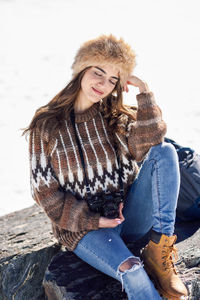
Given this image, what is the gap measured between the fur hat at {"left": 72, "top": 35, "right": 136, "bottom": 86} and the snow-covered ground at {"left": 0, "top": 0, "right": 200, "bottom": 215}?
7.96 feet

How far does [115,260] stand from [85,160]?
639mm

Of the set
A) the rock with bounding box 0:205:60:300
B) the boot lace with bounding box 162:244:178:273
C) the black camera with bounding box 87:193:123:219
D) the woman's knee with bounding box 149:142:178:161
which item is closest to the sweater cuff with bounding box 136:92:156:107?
the woman's knee with bounding box 149:142:178:161

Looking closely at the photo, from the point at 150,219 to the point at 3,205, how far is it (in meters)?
2.68

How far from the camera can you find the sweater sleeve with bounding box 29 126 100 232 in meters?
2.51

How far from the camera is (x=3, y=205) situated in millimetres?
5012

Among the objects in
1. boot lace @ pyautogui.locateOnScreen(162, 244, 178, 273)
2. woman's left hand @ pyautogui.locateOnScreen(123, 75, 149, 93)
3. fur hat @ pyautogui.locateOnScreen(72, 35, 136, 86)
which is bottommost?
boot lace @ pyautogui.locateOnScreen(162, 244, 178, 273)

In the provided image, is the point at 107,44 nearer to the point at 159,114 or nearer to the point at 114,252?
the point at 159,114

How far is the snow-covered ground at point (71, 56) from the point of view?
21.1 ft

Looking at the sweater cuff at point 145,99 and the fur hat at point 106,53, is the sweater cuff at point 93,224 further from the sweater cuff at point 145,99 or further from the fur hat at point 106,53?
the fur hat at point 106,53

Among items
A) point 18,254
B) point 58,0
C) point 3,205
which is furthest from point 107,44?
point 58,0

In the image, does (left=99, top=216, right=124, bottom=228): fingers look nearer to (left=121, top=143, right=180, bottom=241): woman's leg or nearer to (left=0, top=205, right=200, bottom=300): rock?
(left=121, top=143, right=180, bottom=241): woman's leg

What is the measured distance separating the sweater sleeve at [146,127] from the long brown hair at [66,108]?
0.50ft

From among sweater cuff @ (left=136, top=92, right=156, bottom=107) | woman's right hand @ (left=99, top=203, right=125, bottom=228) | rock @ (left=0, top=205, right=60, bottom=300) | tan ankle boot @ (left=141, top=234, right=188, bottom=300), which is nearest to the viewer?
tan ankle boot @ (left=141, top=234, right=188, bottom=300)

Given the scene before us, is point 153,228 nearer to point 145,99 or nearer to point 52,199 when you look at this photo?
point 52,199
